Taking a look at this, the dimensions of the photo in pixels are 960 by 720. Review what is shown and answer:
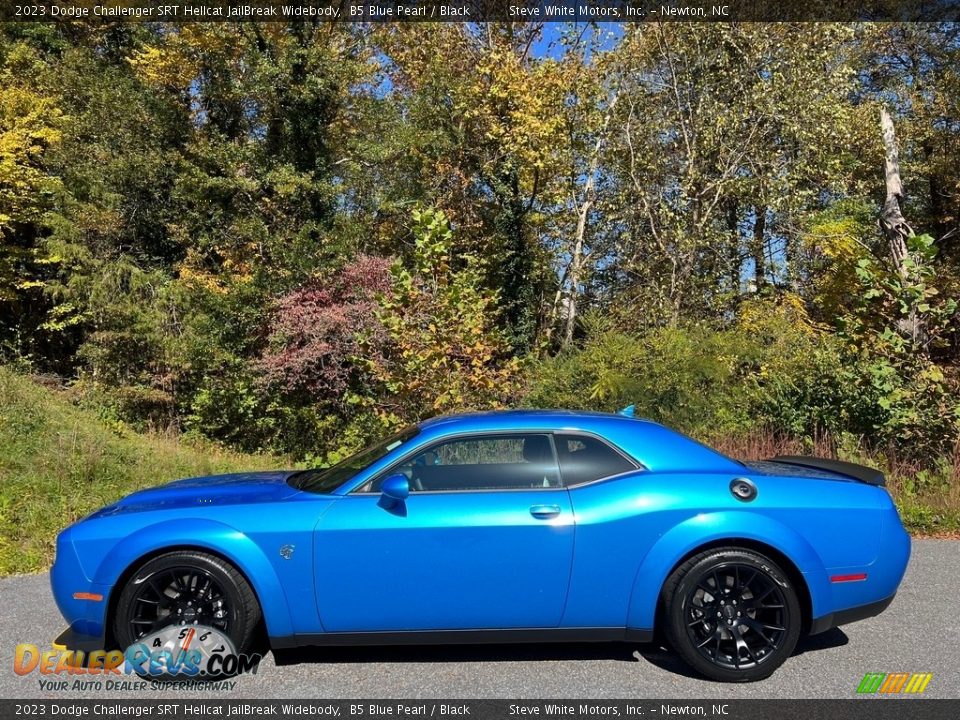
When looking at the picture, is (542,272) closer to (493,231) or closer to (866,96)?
(493,231)

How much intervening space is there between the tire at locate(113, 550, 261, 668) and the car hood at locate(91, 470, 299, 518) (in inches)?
14.2

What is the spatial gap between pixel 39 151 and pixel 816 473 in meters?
23.1

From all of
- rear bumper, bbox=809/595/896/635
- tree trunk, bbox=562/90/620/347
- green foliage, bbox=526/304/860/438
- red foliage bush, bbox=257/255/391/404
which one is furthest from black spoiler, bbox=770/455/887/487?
tree trunk, bbox=562/90/620/347

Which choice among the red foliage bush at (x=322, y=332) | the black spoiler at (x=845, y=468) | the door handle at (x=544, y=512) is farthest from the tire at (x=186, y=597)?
the red foliage bush at (x=322, y=332)

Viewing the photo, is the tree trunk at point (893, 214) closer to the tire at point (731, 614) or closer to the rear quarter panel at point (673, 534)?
the rear quarter panel at point (673, 534)

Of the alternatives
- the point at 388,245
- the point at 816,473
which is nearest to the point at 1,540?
the point at 816,473

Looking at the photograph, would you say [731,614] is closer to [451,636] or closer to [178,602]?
[451,636]

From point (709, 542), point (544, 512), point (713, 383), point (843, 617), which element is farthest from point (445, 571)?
point (713, 383)

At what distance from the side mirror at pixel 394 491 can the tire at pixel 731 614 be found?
1.46 metres

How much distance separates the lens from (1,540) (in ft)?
22.4

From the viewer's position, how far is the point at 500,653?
Result: 4.21 metres

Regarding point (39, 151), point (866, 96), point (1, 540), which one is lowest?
point (1, 540)

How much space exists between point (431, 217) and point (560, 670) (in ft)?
28.8

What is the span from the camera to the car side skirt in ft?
12.7
